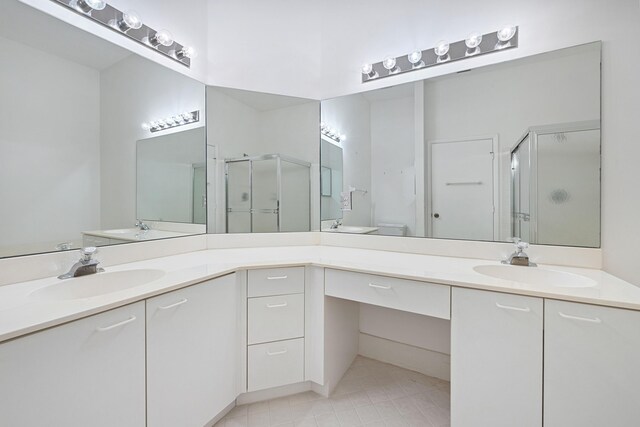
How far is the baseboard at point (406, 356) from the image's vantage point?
1794 millimetres

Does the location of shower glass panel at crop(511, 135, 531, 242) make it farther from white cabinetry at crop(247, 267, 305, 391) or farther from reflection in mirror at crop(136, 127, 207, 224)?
reflection in mirror at crop(136, 127, 207, 224)

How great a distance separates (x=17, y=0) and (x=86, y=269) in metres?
1.16

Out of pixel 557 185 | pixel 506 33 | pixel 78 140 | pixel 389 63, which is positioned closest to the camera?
pixel 78 140

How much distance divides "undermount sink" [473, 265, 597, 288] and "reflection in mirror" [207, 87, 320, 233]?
122cm

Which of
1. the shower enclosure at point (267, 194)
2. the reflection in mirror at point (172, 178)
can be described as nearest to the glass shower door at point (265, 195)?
the shower enclosure at point (267, 194)

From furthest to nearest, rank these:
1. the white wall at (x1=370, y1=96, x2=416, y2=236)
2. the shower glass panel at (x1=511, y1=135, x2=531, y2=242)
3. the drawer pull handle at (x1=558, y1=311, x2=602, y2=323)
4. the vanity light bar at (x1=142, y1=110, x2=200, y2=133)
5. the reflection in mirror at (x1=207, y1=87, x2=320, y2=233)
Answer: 1. the reflection in mirror at (x1=207, y1=87, x2=320, y2=233)
2. the white wall at (x1=370, y1=96, x2=416, y2=236)
3. the vanity light bar at (x1=142, y1=110, x2=200, y2=133)
4. the shower glass panel at (x1=511, y1=135, x2=531, y2=242)
5. the drawer pull handle at (x1=558, y1=311, x2=602, y2=323)

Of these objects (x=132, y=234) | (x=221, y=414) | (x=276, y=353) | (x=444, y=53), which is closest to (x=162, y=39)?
(x=132, y=234)

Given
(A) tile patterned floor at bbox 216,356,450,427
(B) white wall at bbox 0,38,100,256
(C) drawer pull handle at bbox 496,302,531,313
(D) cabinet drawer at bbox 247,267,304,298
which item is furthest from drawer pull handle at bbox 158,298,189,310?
(C) drawer pull handle at bbox 496,302,531,313

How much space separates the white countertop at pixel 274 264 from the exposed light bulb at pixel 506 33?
4.16ft

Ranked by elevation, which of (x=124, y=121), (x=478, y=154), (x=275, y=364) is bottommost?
(x=275, y=364)

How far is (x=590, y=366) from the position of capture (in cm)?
94

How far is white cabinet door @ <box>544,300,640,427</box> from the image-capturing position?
35.1 inches

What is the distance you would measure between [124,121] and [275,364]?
5.14ft

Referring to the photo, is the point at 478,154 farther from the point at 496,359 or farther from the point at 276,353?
the point at 276,353
